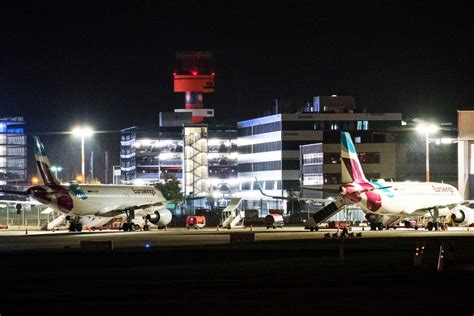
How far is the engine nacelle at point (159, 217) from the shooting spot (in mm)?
102375

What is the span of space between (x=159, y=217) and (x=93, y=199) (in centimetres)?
858

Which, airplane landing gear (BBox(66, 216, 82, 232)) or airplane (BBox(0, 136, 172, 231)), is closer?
airplane (BBox(0, 136, 172, 231))

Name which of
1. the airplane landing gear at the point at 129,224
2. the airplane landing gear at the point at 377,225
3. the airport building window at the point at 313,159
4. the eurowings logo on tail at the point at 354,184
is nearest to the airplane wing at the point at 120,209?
the airplane landing gear at the point at 129,224

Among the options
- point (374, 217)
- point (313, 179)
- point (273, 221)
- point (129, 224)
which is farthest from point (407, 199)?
point (313, 179)

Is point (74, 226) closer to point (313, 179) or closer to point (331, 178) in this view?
point (331, 178)

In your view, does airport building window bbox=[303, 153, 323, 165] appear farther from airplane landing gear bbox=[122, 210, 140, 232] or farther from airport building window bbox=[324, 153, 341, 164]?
airplane landing gear bbox=[122, 210, 140, 232]

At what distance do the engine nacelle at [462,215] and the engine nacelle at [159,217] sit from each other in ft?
90.9

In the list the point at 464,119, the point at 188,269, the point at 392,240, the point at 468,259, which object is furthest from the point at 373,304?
the point at 464,119

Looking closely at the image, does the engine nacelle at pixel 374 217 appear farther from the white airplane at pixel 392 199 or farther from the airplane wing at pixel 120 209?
the airplane wing at pixel 120 209

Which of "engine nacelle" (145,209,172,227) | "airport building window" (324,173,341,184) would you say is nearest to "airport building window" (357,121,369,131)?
"airport building window" (324,173,341,184)

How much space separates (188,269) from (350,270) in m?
6.75

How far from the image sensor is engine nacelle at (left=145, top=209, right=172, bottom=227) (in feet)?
336

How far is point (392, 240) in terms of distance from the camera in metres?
71.6

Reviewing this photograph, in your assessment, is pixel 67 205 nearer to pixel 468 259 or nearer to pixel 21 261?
pixel 21 261
